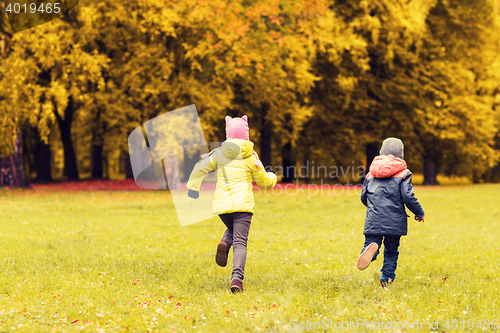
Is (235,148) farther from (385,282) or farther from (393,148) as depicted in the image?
(385,282)

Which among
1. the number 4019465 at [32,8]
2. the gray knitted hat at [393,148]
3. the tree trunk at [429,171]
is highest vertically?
the number 4019465 at [32,8]

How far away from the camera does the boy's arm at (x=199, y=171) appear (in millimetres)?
6043

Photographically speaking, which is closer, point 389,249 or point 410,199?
point 410,199

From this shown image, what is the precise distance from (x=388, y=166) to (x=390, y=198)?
407 millimetres

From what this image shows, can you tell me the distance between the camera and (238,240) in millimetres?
6098

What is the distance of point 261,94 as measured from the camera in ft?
75.1

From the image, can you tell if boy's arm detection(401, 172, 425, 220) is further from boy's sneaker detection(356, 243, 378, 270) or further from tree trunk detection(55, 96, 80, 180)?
tree trunk detection(55, 96, 80, 180)

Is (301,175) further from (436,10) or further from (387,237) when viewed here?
(387,237)

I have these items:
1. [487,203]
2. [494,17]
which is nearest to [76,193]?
[487,203]

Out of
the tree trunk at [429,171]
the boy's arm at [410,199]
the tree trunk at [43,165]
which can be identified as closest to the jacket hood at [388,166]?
the boy's arm at [410,199]

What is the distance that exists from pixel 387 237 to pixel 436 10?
2881 centimetres

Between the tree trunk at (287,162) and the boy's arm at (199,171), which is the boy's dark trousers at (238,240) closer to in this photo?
the boy's arm at (199,171)

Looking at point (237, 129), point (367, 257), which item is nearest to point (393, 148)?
point (367, 257)

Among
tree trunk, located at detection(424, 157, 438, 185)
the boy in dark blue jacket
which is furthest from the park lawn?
tree trunk, located at detection(424, 157, 438, 185)
